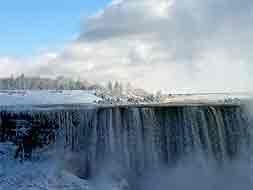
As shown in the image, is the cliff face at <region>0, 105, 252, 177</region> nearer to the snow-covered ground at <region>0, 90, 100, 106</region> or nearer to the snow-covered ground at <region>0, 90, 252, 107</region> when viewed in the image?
the snow-covered ground at <region>0, 90, 252, 107</region>

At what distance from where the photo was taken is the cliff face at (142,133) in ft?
78.4

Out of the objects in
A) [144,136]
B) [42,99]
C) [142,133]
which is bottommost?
[144,136]

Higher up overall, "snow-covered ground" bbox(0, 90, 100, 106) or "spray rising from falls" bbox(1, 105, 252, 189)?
"snow-covered ground" bbox(0, 90, 100, 106)

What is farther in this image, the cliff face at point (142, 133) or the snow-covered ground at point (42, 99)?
the snow-covered ground at point (42, 99)

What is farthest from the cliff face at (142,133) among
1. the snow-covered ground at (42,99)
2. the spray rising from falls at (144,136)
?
the snow-covered ground at (42,99)

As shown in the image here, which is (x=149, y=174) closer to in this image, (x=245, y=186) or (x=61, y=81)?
(x=245, y=186)

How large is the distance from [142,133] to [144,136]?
223 mm

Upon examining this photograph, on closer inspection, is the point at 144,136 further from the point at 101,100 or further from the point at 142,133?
the point at 101,100

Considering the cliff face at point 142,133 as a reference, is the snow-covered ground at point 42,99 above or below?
above

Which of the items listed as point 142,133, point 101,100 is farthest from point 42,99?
point 142,133

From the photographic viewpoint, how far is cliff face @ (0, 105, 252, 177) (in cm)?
2389

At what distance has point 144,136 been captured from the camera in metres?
24.3

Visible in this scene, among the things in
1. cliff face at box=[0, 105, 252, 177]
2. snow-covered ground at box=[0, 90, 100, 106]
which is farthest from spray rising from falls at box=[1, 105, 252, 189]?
snow-covered ground at box=[0, 90, 100, 106]

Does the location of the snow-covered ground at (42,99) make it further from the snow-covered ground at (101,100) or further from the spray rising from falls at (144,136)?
the spray rising from falls at (144,136)
